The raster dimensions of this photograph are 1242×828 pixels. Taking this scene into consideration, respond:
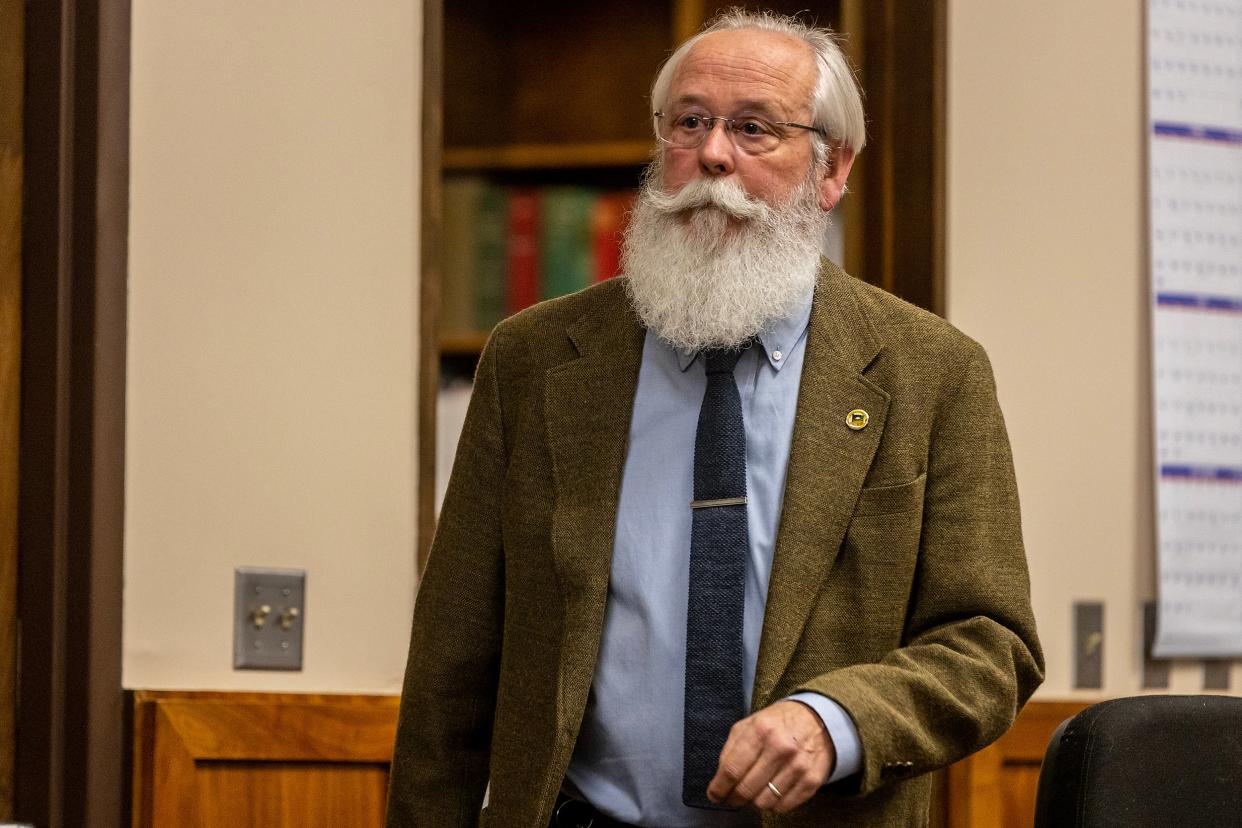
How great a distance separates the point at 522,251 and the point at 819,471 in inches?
62.2

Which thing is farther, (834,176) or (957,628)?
(834,176)

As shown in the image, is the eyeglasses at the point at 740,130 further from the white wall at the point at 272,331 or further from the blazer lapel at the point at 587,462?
the white wall at the point at 272,331

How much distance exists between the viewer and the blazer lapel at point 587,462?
5.22 feet

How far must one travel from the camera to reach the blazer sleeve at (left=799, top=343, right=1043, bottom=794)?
4.76ft

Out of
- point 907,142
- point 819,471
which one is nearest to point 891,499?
point 819,471

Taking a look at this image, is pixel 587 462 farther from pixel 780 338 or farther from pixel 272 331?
pixel 272 331

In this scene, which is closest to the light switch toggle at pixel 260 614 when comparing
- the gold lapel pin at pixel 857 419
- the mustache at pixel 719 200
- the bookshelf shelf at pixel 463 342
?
the bookshelf shelf at pixel 463 342

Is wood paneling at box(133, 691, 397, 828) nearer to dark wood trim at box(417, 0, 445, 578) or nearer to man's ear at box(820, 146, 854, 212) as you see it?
dark wood trim at box(417, 0, 445, 578)

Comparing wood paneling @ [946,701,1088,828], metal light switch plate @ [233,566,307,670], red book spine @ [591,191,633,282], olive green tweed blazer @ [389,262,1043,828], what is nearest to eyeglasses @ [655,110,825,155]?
olive green tweed blazer @ [389,262,1043,828]

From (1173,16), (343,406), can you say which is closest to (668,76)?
(343,406)

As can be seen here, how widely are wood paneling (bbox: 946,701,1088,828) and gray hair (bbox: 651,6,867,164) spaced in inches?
44.0

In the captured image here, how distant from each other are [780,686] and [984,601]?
0.22m

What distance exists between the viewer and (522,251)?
10.1ft

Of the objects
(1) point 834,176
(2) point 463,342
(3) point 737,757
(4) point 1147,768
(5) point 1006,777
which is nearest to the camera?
(3) point 737,757
